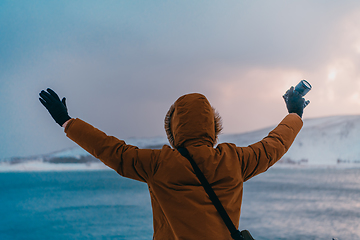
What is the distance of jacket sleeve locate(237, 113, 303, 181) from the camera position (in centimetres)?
109

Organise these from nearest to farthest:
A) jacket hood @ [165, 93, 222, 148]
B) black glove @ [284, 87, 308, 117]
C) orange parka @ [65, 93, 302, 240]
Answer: orange parka @ [65, 93, 302, 240], jacket hood @ [165, 93, 222, 148], black glove @ [284, 87, 308, 117]

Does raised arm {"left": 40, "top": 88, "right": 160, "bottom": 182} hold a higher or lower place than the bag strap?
higher

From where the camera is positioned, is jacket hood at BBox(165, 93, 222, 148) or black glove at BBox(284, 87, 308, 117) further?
black glove at BBox(284, 87, 308, 117)

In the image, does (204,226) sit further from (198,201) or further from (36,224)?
(36,224)

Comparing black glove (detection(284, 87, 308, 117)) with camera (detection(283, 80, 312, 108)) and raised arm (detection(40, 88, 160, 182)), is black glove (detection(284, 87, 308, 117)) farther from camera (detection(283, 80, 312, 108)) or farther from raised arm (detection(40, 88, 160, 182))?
raised arm (detection(40, 88, 160, 182))

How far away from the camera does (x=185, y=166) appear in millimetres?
954

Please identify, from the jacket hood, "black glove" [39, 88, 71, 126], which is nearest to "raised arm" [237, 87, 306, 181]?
the jacket hood

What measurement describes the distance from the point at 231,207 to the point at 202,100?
452mm

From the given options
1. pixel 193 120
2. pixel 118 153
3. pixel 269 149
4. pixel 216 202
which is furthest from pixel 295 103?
pixel 118 153

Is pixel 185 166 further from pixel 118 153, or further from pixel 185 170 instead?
pixel 118 153

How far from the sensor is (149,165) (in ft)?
3.19

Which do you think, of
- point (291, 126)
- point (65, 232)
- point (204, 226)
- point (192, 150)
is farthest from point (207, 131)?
point (65, 232)

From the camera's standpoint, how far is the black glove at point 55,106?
1.12 m

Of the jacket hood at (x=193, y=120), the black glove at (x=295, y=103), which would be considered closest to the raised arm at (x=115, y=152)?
the jacket hood at (x=193, y=120)
